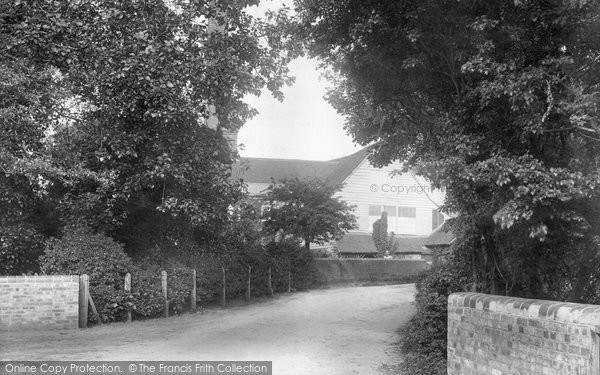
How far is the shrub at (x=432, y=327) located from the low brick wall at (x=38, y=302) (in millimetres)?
7486

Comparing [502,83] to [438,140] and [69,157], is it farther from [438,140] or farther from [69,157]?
[69,157]

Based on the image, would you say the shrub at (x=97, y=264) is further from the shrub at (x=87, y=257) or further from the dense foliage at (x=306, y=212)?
the dense foliage at (x=306, y=212)

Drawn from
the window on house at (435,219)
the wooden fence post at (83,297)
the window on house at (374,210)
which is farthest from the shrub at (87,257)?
the window on house at (435,219)

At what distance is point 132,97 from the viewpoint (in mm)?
13109

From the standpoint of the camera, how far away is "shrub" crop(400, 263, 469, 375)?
969 cm

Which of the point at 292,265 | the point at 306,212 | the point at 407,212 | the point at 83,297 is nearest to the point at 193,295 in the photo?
the point at 83,297

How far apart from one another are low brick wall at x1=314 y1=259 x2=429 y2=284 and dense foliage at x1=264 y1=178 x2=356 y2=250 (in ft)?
4.90

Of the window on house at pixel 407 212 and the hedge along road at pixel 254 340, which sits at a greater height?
the window on house at pixel 407 212

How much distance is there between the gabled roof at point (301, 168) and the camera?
109 ft

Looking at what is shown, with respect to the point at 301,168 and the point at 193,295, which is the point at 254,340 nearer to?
the point at 193,295

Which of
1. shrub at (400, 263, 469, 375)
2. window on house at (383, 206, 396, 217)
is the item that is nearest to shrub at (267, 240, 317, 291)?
window on house at (383, 206, 396, 217)

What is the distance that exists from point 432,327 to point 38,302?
28.1 ft

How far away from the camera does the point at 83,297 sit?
43.7 feet

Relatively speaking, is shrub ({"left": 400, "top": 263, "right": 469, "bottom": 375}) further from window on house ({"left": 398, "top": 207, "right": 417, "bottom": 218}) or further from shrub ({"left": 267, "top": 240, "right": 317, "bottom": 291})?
window on house ({"left": 398, "top": 207, "right": 417, "bottom": 218})
